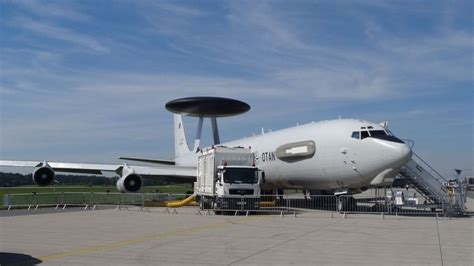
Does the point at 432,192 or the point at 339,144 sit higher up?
the point at 339,144

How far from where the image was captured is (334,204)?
29.0m

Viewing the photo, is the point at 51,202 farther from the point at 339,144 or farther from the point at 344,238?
the point at 344,238

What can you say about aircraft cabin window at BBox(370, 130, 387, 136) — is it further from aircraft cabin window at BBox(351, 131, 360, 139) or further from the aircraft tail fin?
the aircraft tail fin

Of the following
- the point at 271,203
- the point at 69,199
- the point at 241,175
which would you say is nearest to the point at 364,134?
the point at 241,175

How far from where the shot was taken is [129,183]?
107ft

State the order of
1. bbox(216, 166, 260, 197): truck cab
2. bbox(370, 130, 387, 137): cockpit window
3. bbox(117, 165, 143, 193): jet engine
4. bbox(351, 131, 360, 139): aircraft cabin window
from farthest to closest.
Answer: bbox(117, 165, 143, 193): jet engine
bbox(216, 166, 260, 197): truck cab
bbox(351, 131, 360, 139): aircraft cabin window
bbox(370, 130, 387, 137): cockpit window

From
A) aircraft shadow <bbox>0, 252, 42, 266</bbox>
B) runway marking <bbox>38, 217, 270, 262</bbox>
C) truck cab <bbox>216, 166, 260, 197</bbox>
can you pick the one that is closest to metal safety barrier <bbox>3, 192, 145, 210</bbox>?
truck cab <bbox>216, 166, 260, 197</bbox>

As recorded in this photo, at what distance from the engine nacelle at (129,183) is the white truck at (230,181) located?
629cm

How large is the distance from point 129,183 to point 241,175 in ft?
32.8

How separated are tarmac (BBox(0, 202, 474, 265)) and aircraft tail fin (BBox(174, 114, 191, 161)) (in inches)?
1437

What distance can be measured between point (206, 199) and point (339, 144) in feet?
26.4

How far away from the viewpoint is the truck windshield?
2550 centimetres

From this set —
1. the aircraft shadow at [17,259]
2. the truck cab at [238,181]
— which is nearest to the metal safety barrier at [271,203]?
the truck cab at [238,181]

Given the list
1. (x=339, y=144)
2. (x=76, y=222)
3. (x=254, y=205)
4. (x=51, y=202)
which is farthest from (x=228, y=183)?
(x=51, y=202)
